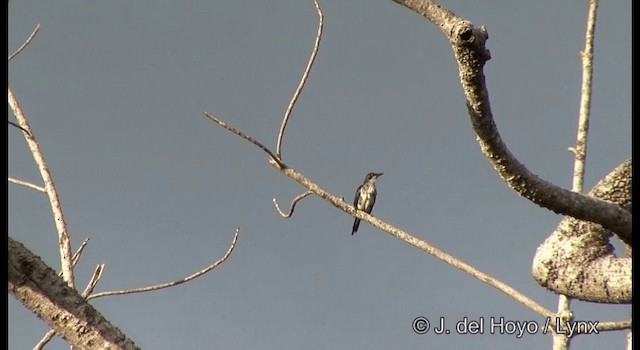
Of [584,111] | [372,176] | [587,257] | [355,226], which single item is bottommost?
[587,257]

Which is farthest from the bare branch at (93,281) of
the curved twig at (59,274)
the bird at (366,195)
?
the bird at (366,195)

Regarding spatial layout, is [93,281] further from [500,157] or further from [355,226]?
[355,226]

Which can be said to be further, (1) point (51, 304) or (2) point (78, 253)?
(2) point (78, 253)

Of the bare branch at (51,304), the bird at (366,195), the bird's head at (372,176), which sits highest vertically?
the bird's head at (372,176)

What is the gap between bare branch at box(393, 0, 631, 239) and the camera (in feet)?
7.81

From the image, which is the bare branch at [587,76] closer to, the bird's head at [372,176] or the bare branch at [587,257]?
the bare branch at [587,257]

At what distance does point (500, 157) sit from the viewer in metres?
2.62

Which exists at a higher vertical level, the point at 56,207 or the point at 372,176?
the point at 372,176

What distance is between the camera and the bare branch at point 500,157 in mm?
2381

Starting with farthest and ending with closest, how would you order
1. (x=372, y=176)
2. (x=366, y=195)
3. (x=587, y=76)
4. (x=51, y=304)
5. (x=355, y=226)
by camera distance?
(x=355, y=226)
(x=372, y=176)
(x=366, y=195)
(x=587, y=76)
(x=51, y=304)

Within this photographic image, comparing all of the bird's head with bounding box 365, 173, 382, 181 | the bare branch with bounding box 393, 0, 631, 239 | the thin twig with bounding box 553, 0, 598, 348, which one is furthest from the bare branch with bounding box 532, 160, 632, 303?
the bird's head with bounding box 365, 173, 382, 181

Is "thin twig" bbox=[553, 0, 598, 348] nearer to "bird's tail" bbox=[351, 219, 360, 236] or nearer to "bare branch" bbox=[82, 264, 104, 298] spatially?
"bare branch" bbox=[82, 264, 104, 298]

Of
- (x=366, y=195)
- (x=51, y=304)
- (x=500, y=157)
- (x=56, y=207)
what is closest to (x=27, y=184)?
(x=56, y=207)
